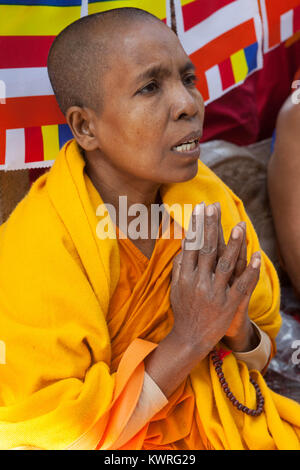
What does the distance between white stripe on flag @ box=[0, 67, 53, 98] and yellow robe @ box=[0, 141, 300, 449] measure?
0.22m

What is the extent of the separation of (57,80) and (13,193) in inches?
16.3

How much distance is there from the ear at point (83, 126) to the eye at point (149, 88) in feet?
0.49

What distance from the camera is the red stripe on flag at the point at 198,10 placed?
6.33 feet

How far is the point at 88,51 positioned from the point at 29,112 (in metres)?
0.32

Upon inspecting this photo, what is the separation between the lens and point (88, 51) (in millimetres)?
1521

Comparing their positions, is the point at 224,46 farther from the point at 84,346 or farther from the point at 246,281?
the point at 84,346

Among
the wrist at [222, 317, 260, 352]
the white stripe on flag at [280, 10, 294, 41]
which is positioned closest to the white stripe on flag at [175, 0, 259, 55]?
the white stripe on flag at [280, 10, 294, 41]

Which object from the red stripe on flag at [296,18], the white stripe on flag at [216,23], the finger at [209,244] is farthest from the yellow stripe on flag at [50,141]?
the red stripe on flag at [296,18]

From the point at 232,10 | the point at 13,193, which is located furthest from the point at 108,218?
the point at 232,10

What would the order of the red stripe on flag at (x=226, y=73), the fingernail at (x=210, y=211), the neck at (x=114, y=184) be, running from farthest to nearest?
the red stripe on flag at (x=226, y=73) < the neck at (x=114, y=184) < the fingernail at (x=210, y=211)

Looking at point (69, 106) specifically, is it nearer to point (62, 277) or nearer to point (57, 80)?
point (57, 80)

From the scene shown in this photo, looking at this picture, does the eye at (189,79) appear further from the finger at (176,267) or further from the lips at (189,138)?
the finger at (176,267)

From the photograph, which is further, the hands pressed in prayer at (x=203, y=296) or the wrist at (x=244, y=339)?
the wrist at (x=244, y=339)

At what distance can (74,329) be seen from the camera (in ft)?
4.77
